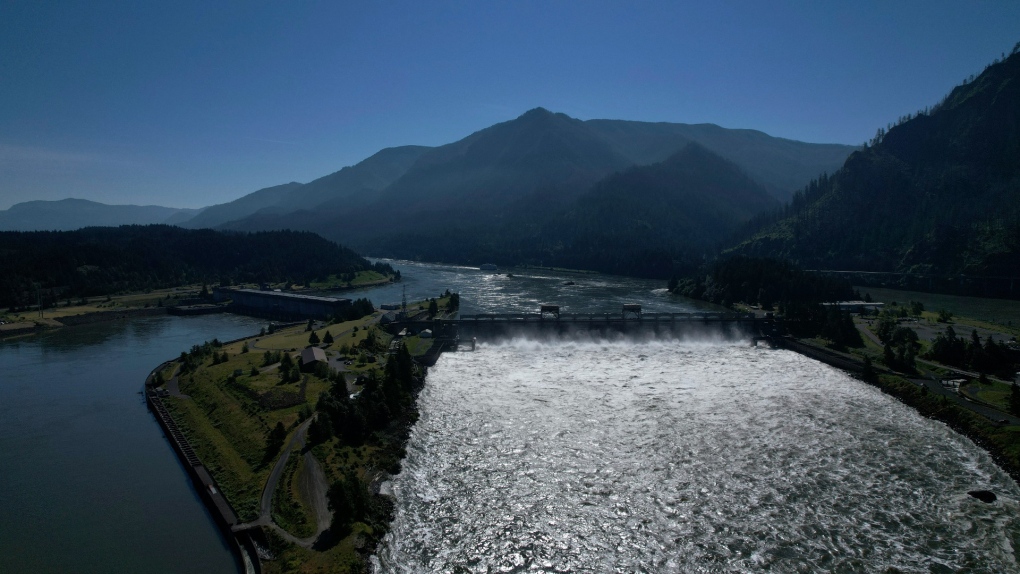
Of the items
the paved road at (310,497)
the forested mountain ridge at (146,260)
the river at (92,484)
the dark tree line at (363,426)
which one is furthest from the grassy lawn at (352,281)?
the paved road at (310,497)

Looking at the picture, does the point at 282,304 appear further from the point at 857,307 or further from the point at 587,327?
the point at 857,307

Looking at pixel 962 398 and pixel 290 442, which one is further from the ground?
→ pixel 962 398

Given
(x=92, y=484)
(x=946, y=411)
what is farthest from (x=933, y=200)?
(x=92, y=484)

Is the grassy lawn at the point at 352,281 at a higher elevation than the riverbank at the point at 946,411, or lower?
higher

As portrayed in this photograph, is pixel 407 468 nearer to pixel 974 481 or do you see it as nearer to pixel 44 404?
pixel 974 481

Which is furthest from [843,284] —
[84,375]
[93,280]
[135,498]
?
[93,280]

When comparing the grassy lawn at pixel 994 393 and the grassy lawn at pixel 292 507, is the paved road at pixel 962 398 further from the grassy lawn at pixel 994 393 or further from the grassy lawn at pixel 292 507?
the grassy lawn at pixel 292 507
